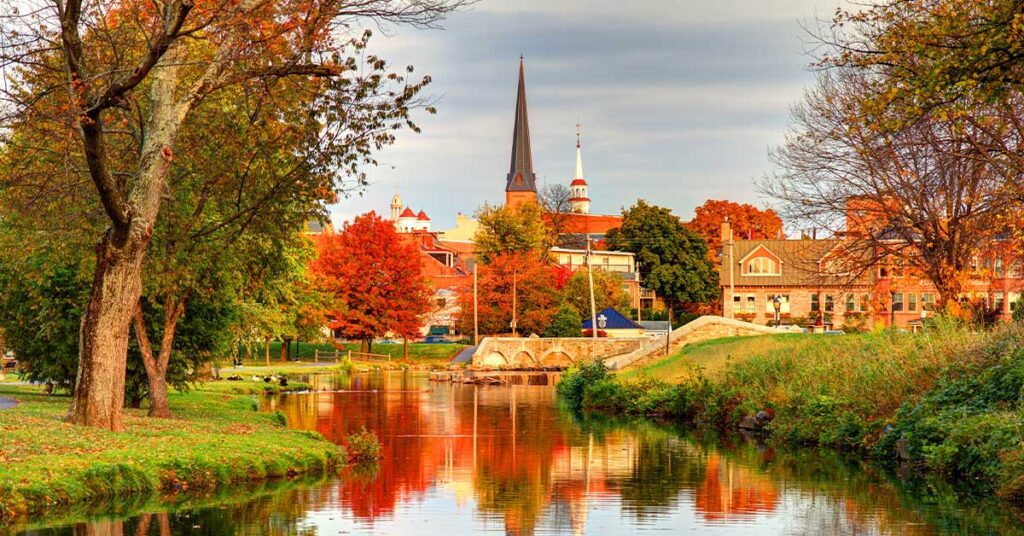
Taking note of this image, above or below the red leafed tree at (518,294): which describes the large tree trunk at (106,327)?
below

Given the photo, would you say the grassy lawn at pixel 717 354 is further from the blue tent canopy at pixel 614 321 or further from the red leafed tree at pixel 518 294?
the red leafed tree at pixel 518 294

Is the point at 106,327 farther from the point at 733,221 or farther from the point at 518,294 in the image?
the point at 733,221

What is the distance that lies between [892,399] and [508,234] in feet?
226

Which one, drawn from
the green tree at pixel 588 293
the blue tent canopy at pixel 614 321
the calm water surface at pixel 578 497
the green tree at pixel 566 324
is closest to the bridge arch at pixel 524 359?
the green tree at pixel 566 324

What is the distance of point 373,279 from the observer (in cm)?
8225

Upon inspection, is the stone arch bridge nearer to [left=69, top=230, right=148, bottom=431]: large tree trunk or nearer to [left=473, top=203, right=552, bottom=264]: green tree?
[left=473, top=203, right=552, bottom=264]: green tree

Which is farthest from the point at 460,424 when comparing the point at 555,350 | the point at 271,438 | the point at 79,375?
the point at 555,350

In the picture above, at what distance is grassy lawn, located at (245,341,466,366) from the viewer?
87.4 meters

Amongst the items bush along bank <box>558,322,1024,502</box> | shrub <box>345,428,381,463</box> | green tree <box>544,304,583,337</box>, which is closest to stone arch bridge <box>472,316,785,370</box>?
green tree <box>544,304,583,337</box>

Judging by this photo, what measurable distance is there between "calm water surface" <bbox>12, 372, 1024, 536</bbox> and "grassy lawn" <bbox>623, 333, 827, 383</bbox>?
7173 mm

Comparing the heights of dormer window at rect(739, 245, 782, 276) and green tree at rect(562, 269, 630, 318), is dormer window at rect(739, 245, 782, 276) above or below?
above

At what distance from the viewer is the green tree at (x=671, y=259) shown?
106750 mm

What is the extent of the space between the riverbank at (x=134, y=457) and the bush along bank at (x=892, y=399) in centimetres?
1065

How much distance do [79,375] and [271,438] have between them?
3643 millimetres
